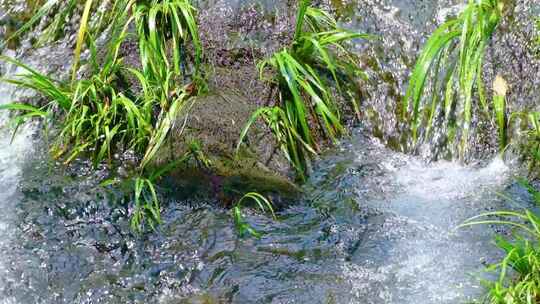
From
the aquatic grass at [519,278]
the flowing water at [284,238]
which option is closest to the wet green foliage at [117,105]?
the flowing water at [284,238]

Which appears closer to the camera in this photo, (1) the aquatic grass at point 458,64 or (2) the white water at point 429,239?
(2) the white water at point 429,239

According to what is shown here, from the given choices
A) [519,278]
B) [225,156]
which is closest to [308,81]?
[225,156]

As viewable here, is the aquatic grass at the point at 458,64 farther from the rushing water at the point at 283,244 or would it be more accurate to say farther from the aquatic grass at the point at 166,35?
the aquatic grass at the point at 166,35

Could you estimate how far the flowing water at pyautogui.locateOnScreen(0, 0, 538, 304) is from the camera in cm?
360

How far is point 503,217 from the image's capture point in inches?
155

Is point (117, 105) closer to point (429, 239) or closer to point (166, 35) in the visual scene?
point (166, 35)

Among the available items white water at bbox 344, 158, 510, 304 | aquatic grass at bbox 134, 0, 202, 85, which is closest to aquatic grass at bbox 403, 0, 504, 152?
white water at bbox 344, 158, 510, 304

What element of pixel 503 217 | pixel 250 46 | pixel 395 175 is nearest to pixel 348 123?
pixel 395 175

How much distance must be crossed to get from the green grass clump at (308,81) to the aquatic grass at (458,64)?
44 centimetres

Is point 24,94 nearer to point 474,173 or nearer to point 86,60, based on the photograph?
point 86,60

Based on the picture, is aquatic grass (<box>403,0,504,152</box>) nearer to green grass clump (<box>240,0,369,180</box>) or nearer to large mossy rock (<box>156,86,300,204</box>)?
green grass clump (<box>240,0,369,180</box>)

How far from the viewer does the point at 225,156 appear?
4.18 m

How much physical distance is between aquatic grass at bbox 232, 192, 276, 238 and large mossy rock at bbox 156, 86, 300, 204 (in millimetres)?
49

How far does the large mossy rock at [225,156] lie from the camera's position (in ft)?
13.5
